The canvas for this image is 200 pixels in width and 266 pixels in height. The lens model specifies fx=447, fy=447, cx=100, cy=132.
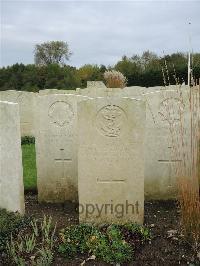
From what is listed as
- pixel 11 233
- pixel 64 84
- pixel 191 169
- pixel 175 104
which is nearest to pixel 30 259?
pixel 11 233

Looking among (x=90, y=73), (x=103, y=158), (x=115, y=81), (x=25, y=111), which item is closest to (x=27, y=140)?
(x=25, y=111)

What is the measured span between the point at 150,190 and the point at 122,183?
1530mm

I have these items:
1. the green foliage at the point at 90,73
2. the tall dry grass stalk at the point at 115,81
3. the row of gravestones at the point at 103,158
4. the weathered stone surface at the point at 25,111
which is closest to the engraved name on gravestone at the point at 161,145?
the row of gravestones at the point at 103,158

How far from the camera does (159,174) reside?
643 cm

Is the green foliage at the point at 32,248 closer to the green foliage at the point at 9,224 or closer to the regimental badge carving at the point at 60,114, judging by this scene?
the green foliage at the point at 9,224

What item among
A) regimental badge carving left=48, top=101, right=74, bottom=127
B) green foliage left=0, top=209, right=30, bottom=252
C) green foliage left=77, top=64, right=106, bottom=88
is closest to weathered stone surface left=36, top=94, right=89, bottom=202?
regimental badge carving left=48, top=101, right=74, bottom=127

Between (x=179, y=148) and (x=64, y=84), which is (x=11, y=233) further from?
(x=64, y=84)

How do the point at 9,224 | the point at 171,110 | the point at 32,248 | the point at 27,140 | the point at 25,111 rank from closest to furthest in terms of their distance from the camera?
the point at 32,248 < the point at 9,224 < the point at 171,110 < the point at 27,140 < the point at 25,111

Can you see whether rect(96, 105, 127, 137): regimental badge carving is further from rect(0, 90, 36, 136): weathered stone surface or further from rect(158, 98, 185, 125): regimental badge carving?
rect(0, 90, 36, 136): weathered stone surface

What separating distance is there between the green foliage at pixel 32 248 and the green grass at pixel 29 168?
2.58 metres

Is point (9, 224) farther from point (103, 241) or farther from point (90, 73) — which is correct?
point (90, 73)

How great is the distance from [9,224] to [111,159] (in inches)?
51.5

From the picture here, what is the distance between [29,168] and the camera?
845 centimetres

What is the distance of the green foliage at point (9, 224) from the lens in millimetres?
4543
